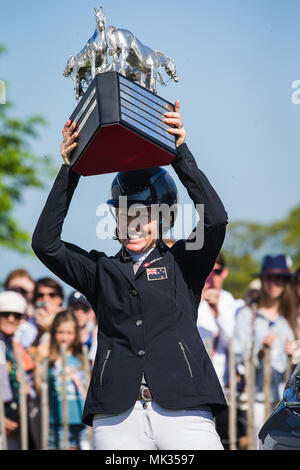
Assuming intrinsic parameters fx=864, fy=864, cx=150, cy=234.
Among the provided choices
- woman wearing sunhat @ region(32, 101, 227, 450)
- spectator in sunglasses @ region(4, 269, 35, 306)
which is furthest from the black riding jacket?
spectator in sunglasses @ region(4, 269, 35, 306)

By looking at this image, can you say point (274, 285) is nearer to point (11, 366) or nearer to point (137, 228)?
point (11, 366)

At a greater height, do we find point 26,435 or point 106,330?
point 106,330

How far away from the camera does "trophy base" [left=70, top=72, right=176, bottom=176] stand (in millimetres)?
3896

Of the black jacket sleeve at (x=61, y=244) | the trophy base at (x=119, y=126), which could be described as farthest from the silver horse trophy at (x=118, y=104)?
the black jacket sleeve at (x=61, y=244)

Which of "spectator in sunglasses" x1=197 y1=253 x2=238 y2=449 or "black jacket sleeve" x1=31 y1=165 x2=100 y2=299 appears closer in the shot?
"black jacket sleeve" x1=31 y1=165 x2=100 y2=299

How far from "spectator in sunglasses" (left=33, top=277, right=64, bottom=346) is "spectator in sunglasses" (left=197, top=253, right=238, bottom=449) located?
1480 mm

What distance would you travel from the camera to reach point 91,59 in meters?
4.21

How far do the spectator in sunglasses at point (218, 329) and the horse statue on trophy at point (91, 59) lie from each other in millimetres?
3709

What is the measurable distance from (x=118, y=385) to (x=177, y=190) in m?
1.07

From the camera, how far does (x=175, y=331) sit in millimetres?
4039

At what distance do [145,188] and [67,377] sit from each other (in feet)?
12.1

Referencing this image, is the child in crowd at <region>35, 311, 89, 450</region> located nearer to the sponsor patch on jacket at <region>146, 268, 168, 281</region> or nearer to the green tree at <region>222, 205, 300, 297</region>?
the sponsor patch on jacket at <region>146, 268, 168, 281</region>
